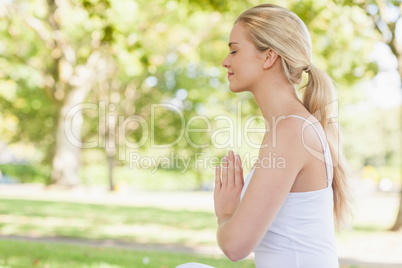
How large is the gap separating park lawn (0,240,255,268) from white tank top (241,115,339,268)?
421 cm

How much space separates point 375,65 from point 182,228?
6682 mm

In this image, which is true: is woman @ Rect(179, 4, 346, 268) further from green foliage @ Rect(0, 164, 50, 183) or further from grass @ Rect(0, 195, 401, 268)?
green foliage @ Rect(0, 164, 50, 183)

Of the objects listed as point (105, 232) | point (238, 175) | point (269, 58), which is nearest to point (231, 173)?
point (238, 175)

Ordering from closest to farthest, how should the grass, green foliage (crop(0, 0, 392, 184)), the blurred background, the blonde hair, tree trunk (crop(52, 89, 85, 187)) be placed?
the blonde hair < the grass < the blurred background < green foliage (crop(0, 0, 392, 184)) < tree trunk (crop(52, 89, 85, 187))

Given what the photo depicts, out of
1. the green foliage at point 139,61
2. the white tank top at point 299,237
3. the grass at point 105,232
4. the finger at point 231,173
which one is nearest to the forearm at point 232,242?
the white tank top at point 299,237

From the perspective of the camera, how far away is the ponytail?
92.0 inches

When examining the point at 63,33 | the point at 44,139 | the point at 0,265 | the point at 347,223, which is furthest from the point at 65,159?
the point at 347,223

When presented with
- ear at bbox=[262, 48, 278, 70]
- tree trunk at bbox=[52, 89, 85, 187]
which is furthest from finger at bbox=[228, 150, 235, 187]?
tree trunk at bbox=[52, 89, 85, 187]

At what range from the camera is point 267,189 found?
1939 millimetres

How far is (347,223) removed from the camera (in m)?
2.47

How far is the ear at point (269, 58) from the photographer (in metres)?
2.20

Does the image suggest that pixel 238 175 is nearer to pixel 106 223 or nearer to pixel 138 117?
pixel 106 223

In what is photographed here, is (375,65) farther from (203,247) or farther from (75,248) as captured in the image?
(75,248)

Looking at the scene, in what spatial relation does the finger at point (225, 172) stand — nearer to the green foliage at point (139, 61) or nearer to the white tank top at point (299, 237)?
the white tank top at point (299, 237)
